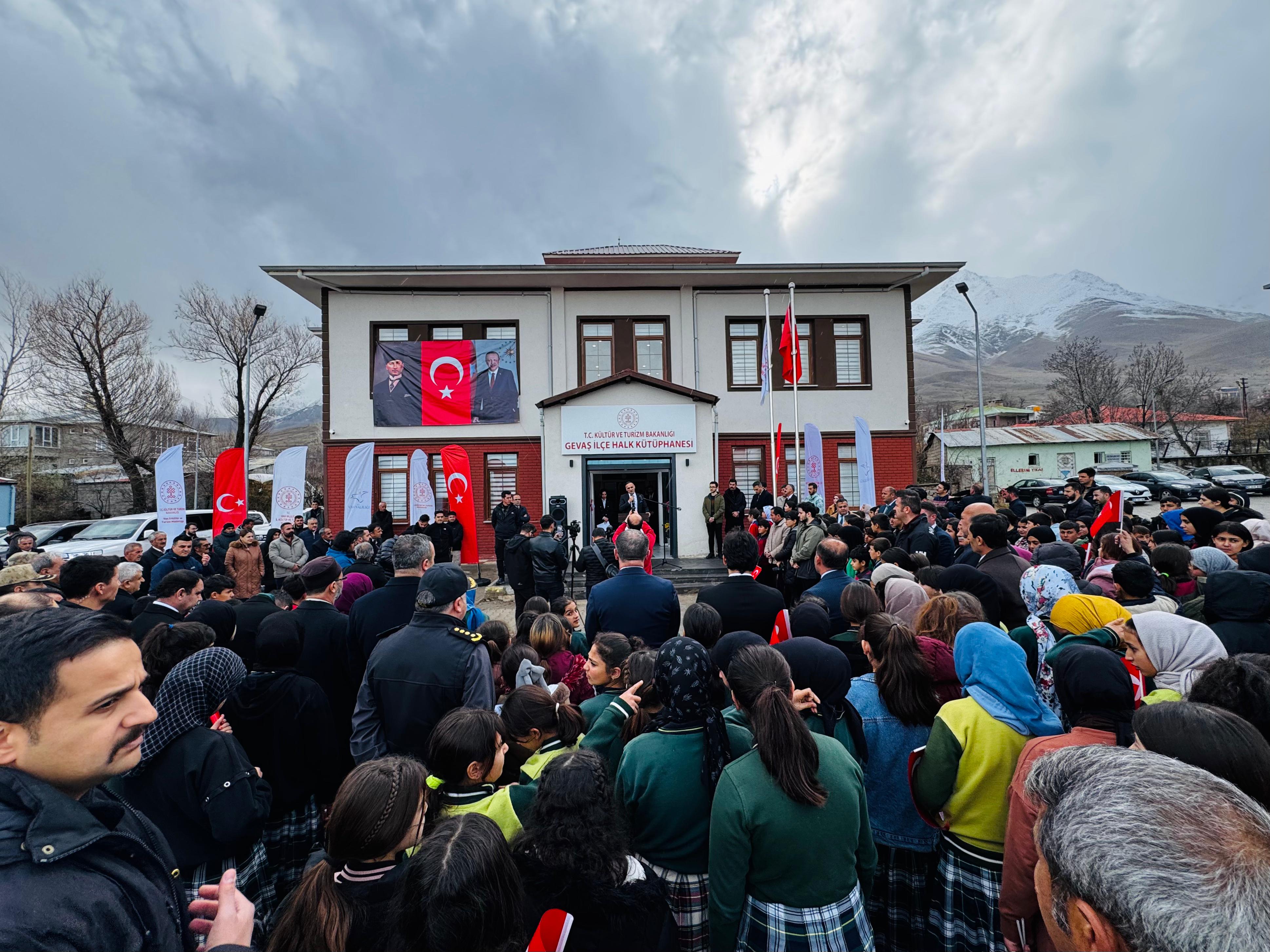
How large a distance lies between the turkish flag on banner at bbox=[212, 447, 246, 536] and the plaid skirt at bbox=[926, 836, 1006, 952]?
1234 cm

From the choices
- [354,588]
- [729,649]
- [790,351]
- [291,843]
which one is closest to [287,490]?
[354,588]

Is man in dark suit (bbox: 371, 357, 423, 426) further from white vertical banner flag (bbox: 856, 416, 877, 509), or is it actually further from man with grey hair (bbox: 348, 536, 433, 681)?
man with grey hair (bbox: 348, 536, 433, 681)

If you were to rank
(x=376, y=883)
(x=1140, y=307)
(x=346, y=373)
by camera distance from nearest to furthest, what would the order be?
(x=376, y=883) < (x=346, y=373) < (x=1140, y=307)

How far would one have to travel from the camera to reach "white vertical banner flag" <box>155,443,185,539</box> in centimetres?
1125

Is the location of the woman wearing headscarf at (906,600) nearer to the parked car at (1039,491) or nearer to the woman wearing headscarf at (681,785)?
the woman wearing headscarf at (681,785)

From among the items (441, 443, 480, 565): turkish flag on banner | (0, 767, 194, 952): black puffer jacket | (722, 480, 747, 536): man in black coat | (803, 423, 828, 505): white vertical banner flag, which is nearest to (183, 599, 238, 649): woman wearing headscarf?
(0, 767, 194, 952): black puffer jacket

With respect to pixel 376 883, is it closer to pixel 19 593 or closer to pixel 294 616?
pixel 294 616

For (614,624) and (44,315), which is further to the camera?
(44,315)

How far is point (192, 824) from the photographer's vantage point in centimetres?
236

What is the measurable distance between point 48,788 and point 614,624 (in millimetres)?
3436

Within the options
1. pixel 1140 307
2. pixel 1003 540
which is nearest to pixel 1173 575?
pixel 1003 540

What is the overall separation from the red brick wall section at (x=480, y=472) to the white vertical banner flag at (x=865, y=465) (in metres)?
9.08

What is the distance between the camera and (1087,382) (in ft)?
179

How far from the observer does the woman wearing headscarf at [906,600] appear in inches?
165
